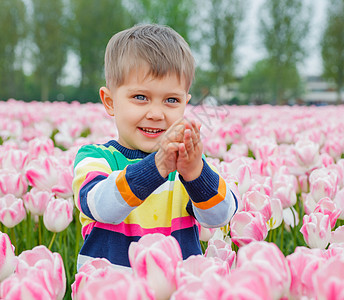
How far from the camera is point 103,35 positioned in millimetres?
33625

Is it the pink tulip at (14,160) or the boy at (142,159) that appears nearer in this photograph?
the boy at (142,159)

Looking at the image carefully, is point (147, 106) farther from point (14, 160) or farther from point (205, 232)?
point (14, 160)

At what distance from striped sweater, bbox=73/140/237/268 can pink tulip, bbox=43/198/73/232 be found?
0.14 meters

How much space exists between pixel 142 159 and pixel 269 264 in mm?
755

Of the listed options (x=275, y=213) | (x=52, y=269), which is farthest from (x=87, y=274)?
(x=275, y=213)

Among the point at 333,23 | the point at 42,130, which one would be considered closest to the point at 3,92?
the point at 333,23

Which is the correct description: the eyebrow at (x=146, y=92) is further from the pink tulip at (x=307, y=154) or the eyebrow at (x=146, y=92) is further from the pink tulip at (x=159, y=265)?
the pink tulip at (x=307, y=154)

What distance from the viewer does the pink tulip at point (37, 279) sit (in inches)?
30.3

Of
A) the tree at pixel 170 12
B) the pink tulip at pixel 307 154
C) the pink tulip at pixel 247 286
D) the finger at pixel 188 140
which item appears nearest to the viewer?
the pink tulip at pixel 247 286

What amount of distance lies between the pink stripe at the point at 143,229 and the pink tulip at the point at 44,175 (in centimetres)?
58

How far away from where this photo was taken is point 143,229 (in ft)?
4.90

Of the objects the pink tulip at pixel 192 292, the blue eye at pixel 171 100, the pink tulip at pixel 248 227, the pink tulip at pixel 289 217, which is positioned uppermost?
the blue eye at pixel 171 100

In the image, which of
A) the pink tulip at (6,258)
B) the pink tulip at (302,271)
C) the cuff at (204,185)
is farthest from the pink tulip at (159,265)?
the cuff at (204,185)

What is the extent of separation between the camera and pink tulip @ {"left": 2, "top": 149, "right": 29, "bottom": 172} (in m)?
2.32
